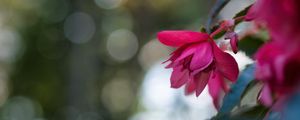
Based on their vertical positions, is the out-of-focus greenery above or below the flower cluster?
above

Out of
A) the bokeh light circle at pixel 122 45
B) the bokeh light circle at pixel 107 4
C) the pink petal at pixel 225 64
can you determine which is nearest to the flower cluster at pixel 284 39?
the pink petal at pixel 225 64

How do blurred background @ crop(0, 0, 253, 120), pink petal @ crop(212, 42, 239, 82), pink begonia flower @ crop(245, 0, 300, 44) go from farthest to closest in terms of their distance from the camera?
blurred background @ crop(0, 0, 253, 120) → pink petal @ crop(212, 42, 239, 82) → pink begonia flower @ crop(245, 0, 300, 44)

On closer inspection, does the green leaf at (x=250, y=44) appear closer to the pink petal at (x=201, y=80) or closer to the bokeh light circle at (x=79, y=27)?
the pink petal at (x=201, y=80)

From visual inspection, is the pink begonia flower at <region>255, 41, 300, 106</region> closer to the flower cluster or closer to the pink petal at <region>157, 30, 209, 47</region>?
the flower cluster

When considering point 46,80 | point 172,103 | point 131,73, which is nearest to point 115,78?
point 131,73

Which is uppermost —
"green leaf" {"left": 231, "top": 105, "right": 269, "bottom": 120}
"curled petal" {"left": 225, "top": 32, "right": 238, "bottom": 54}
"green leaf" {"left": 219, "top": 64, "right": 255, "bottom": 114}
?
"curled petal" {"left": 225, "top": 32, "right": 238, "bottom": 54}

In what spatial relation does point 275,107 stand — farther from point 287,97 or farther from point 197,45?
point 197,45

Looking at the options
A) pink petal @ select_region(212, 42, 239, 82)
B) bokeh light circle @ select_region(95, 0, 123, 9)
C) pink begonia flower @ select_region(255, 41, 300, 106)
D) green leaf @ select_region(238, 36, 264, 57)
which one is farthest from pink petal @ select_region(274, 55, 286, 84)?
bokeh light circle @ select_region(95, 0, 123, 9)
